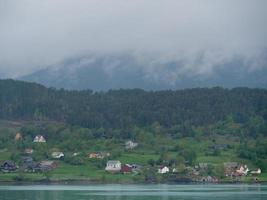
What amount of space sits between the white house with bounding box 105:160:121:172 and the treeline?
103 feet

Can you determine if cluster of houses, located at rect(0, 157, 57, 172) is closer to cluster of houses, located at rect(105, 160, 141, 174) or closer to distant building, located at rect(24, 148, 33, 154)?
distant building, located at rect(24, 148, 33, 154)

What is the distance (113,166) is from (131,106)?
4907 centimetres

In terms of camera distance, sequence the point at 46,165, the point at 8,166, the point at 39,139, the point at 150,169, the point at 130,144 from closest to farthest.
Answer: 1. the point at 150,169
2. the point at 46,165
3. the point at 8,166
4. the point at 130,144
5. the point at 39,139

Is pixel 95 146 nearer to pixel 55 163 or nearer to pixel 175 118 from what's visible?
pixel 55 163

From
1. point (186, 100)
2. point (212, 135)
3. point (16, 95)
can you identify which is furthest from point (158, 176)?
point (16, 95)

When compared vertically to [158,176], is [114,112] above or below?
above

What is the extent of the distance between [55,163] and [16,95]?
200 ft

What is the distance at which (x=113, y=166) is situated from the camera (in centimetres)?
12338

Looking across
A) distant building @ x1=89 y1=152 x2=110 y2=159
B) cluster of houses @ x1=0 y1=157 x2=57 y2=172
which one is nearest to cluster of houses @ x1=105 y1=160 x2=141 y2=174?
distant building @ x1=89 y1=152 x2=110 y2=159

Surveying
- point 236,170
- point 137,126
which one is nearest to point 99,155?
point 236,170

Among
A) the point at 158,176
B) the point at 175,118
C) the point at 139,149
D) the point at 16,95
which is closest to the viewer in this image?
the point at 158,176

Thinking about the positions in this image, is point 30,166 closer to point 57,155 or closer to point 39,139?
point 57,155

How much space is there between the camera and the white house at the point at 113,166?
12251 centimetres

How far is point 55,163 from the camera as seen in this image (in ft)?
411
